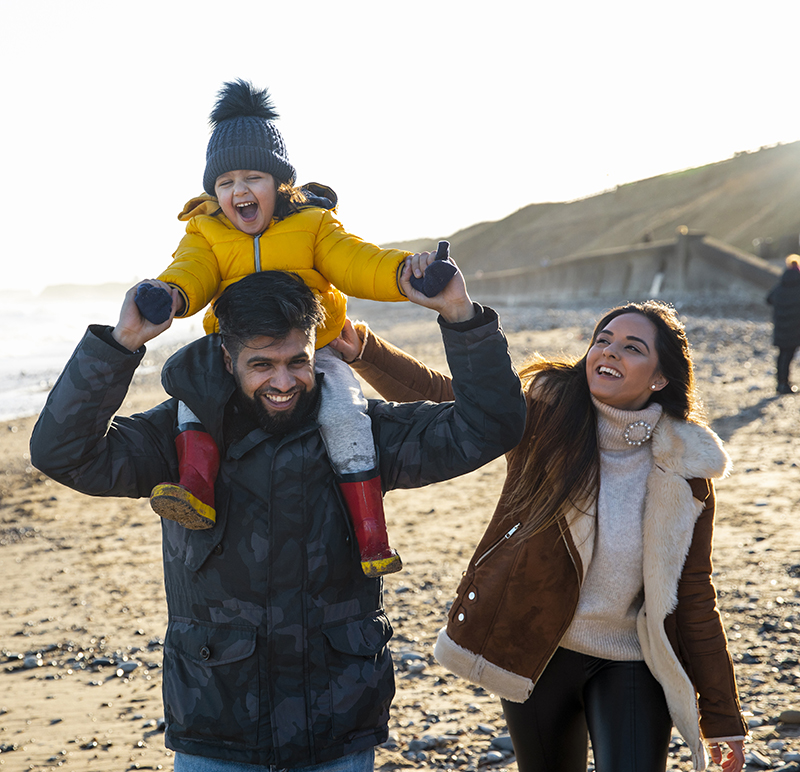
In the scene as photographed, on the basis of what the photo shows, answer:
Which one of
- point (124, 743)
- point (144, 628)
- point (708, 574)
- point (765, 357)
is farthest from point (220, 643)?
point (765, 357)

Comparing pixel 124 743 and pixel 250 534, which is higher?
pixel 250 534

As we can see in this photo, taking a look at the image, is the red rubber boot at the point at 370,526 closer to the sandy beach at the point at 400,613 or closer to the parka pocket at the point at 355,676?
the parka pocket at the point at 355,676

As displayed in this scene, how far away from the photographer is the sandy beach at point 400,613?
14.6 ft

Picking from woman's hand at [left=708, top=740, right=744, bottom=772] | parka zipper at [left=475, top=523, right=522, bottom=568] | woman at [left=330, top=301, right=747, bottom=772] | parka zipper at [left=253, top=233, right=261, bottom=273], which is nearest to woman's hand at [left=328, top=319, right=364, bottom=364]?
woman at [left=330, top=301, right=747, bottom=772]

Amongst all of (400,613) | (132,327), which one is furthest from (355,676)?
(400,613)

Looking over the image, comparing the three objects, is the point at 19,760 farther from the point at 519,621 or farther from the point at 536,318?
the point at 536,318

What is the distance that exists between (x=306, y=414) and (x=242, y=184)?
0.95 metres

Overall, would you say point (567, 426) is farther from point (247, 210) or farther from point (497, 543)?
point (247, 210)

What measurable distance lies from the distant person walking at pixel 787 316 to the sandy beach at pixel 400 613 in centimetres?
56

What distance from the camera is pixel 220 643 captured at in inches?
90.4


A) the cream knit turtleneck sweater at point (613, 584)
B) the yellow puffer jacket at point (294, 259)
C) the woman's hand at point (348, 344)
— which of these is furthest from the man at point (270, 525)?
the cream knit turtleneck sweater at point (613, 584)

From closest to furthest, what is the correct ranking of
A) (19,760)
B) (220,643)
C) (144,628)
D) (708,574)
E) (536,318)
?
(220,643) < (708,574) < (19,760) < (144,628) < (536,318)

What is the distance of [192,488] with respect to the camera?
7.48ft

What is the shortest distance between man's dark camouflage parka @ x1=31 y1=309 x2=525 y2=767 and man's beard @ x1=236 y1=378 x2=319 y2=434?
3cm
